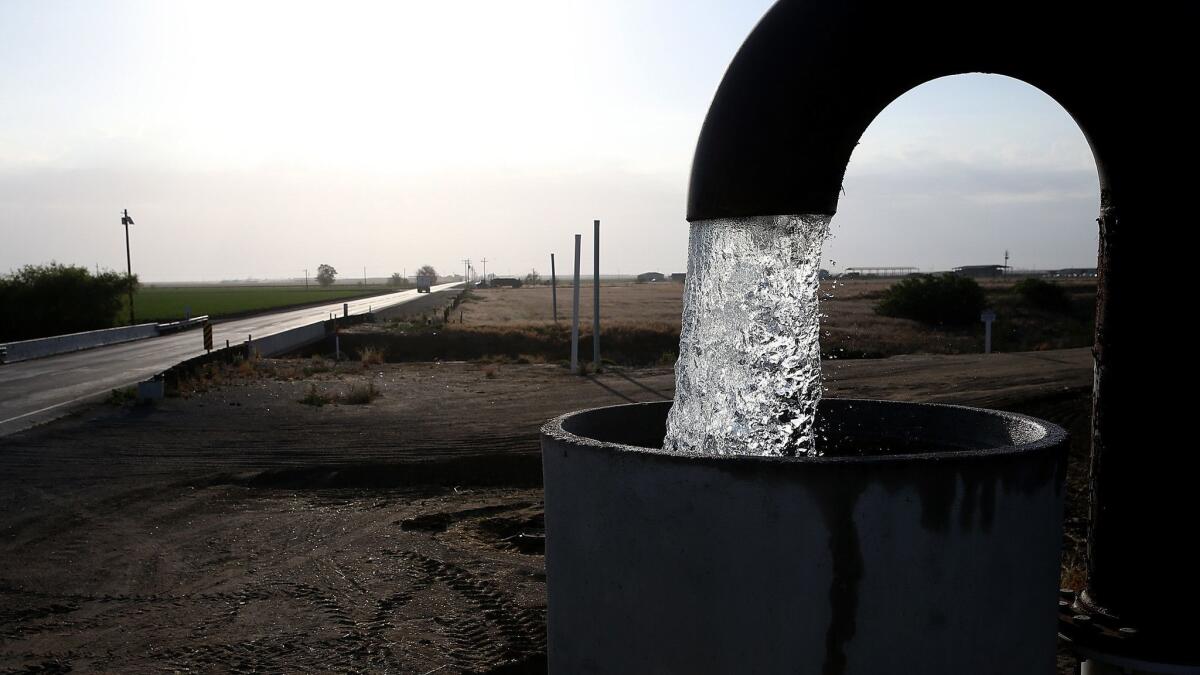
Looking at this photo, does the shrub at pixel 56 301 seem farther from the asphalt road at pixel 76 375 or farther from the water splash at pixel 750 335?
the water splash at pixel 750 335

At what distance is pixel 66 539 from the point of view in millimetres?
8391

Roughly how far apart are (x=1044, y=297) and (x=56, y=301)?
46.2m

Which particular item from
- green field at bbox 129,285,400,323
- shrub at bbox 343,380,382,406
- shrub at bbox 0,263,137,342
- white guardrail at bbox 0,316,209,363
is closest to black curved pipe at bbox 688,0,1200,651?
shrub at bbox 343,380,382,406

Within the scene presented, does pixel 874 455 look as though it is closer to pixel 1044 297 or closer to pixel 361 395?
pixel 361 395

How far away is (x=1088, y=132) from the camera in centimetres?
355

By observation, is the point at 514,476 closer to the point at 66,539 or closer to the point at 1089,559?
the point at 66,539

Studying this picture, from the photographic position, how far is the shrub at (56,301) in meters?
39.4

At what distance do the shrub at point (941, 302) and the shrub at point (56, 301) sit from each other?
1368 inches

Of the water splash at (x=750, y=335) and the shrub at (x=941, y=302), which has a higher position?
the water splash at (x=750, y=335)

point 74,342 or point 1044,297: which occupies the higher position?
point 1044,297

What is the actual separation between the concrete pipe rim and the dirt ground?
1.81 m

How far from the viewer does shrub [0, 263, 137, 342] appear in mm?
39375

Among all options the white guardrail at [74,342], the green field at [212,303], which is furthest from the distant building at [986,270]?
the white guardrail at [74,342]

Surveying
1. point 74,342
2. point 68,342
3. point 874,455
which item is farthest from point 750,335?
point 74,342
